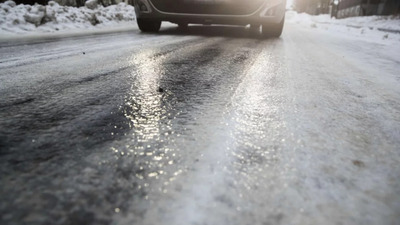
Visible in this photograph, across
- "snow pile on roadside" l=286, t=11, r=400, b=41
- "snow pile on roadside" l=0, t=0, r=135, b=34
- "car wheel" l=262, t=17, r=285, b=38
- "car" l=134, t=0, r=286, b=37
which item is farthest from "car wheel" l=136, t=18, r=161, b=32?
"snow pile on roadside" l=286, t=11, r=400, b=41

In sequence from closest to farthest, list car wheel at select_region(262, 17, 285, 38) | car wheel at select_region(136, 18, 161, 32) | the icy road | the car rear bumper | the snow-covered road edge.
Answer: the icy road
the car rear bumper
car wheel at select_region(262, 17, 285, 38)
the snow-covered road edge
car wheel at select_region(136, 18, 161, 32)

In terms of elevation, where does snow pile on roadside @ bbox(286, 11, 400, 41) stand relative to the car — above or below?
below

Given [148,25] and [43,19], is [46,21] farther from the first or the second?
[148,25]

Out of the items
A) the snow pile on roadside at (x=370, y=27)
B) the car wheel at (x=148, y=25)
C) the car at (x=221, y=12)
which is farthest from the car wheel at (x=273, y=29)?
the snow pile on roadside at (x=370, y=27)

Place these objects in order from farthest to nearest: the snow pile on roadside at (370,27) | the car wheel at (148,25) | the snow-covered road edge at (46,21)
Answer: the snow pile on roadside at (370,27) → the car wheel at (148,25) → the snow-covered road edge at (46,21)

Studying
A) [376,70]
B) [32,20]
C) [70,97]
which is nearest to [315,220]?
[70,97]

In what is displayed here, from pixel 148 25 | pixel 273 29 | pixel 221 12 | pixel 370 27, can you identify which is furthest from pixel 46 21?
pixel 370 27

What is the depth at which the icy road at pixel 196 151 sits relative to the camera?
0.45 metres

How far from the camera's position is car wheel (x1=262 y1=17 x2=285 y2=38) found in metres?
3.89

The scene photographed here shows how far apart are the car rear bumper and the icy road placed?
8.98 ft

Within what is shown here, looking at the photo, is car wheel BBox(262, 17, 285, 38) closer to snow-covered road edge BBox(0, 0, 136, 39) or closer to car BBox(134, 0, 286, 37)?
car BBox(134, 0, 286, 37)

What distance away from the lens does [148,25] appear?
14.4 feet

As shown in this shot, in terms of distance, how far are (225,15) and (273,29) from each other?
0.78 meters

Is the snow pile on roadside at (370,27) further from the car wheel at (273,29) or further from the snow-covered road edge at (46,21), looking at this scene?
the snow-covered road edge at (46,21)
